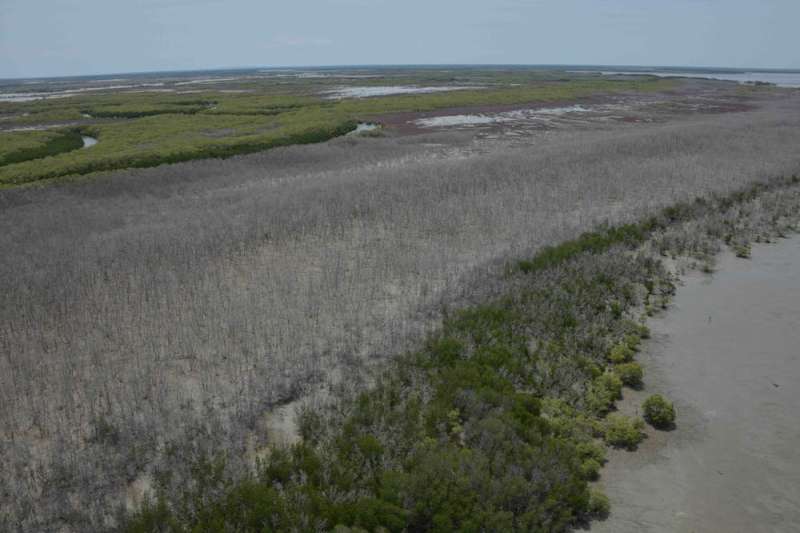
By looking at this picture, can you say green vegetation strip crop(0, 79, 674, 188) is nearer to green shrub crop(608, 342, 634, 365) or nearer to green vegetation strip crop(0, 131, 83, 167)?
green vegetation strip crop(0, 131, 83, 167)

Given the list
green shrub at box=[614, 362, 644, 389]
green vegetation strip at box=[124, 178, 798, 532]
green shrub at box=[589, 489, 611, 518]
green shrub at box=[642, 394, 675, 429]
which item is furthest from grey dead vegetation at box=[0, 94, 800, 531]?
green shrub at box=[589, 489, 611, 518]

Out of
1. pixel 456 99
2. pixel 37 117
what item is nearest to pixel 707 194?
pixel 456 99

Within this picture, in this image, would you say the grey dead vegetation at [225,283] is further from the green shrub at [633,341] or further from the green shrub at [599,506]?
the green shrub at [599,506]

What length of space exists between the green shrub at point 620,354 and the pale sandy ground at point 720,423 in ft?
1.22

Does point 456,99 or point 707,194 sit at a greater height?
point 456,99

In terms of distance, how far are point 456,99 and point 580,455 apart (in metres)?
85.8

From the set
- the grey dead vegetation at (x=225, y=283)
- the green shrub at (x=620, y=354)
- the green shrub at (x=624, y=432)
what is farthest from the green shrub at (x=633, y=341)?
the grey dead vegetation at (x=225, y=283)

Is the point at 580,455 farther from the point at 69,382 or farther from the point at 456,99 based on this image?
the point at 456,99

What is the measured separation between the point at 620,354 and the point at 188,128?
57288 millimetres

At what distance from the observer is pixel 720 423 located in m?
9.91

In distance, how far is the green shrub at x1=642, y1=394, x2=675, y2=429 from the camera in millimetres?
9828

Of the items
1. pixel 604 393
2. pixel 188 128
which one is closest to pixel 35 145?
pixel 188 128

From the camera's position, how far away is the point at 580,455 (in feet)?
29.3

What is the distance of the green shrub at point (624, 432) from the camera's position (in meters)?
9.34
